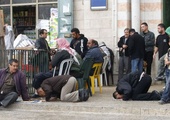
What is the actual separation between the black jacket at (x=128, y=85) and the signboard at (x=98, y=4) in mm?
4154

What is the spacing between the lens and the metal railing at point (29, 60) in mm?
11180

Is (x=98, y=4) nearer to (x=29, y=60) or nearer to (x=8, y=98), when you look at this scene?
(x=29, y=60)

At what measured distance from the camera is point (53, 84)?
10.2 m

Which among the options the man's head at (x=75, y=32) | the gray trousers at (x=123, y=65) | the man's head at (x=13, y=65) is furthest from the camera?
the gray trousers at (x=123, y=65)

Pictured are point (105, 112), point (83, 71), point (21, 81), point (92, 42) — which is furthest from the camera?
point (92, 42)

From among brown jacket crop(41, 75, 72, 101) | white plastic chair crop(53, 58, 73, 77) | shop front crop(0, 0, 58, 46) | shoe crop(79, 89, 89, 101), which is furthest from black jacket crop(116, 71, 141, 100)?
shop front crop(0, 0, 58, 46)

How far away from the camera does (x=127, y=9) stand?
1366 cm

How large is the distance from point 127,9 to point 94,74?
304 cm

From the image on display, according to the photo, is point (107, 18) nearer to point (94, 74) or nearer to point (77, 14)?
point (77, 14)

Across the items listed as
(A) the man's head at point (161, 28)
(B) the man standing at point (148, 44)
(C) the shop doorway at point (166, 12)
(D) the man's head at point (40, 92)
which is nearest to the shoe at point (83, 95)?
(D) the man's head at point (40, 92)

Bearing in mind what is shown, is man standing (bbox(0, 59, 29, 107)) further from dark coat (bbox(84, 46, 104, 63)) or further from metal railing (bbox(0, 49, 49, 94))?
dark coat (bbox(84, 46, 104, 63))

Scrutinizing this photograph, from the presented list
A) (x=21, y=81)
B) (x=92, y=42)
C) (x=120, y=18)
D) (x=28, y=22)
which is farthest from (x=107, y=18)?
(x=21, y=81)

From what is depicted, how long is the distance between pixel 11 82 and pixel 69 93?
1376 millimetres

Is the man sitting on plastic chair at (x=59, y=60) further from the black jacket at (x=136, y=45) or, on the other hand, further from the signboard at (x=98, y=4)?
the signboard at (x=98, y=4)
